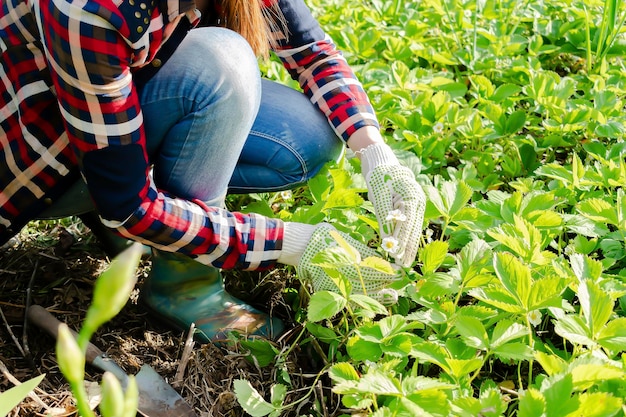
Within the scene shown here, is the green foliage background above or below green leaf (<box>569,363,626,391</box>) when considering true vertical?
below

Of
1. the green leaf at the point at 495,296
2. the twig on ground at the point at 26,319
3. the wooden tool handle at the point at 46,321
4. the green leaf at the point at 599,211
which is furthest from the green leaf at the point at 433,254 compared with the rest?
the twig on ground at the point at 26,319

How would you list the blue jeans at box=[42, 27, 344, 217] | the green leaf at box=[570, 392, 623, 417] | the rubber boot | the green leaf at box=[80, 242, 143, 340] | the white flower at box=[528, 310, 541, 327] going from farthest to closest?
1. the rubber boot
2. the blue jeans at box=[42, 27, 344, 217]
3. the white flower at box=[528, 310, 541, 327]
4. the green leaf at box=[570, 392, 623, 417]
5. the green leaf at box=[80, 242, 143, 340]

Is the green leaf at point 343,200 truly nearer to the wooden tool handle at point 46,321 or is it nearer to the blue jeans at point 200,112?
the blue jeans at point 200,112

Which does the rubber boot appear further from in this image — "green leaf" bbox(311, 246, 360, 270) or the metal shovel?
"green leaf" bbox(311, 246, 360, 270)

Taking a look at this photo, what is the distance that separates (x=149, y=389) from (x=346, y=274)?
42 centimetres

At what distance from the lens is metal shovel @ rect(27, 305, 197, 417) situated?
135cm

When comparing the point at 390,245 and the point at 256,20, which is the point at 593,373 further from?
the point at 256,20

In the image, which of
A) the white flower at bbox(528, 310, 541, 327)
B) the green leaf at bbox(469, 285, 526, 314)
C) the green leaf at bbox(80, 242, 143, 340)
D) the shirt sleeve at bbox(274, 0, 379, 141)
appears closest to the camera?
the green leaf at bbox(80, 242, 143, 340)

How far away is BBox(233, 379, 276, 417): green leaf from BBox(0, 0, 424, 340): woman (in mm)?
244

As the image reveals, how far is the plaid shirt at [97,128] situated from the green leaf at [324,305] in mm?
225

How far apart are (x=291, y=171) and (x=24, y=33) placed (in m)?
0.64

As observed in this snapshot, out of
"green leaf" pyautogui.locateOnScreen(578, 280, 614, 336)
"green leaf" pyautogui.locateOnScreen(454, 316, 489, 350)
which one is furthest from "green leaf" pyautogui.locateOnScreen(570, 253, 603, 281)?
"green leaf" pyautogui.locateOnScreen(454, 316, 489, 350)

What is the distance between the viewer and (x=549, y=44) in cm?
256

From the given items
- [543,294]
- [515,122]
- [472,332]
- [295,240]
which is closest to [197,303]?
[295,240]
